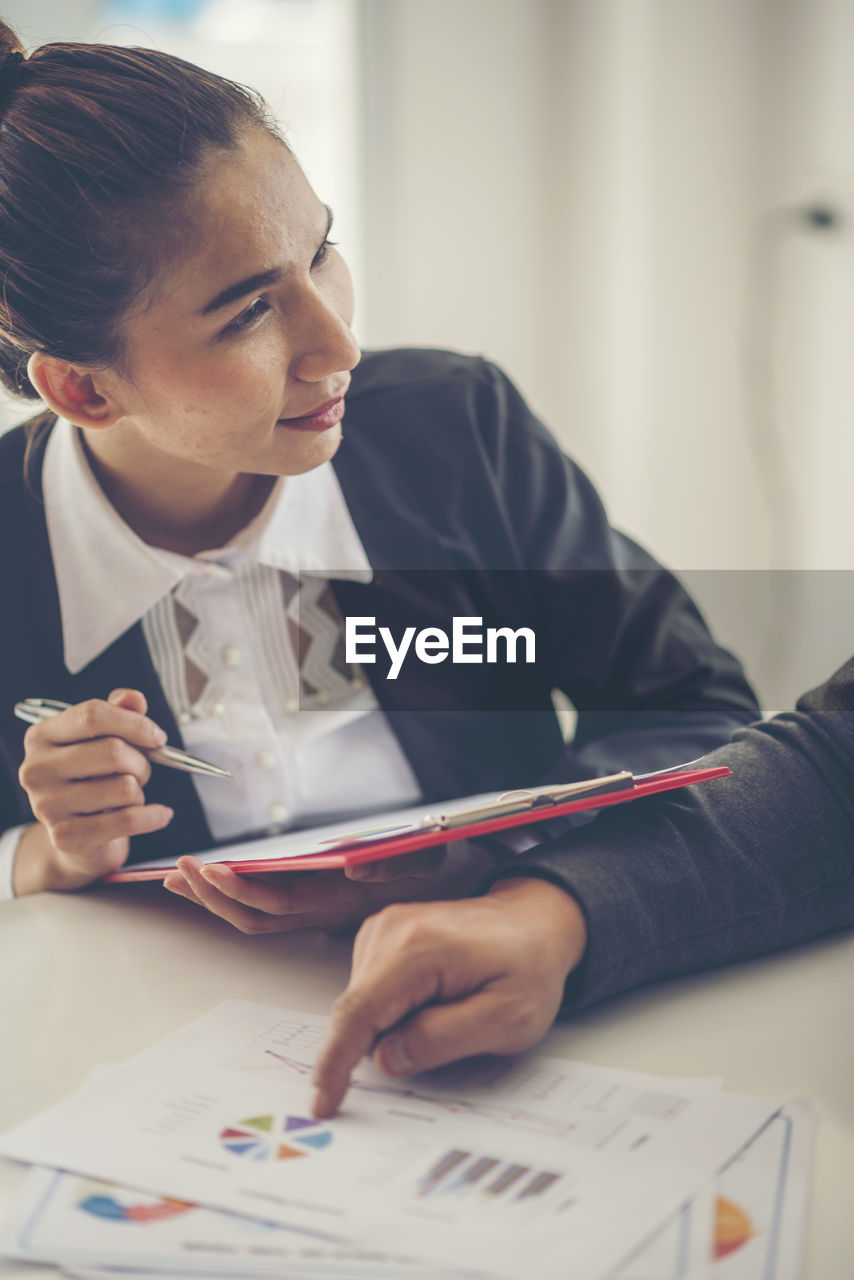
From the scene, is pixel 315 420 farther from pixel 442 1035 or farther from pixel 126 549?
pixel 442 1035

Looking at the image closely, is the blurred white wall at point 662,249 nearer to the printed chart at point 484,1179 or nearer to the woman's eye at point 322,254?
the woman's eye at point 322,254

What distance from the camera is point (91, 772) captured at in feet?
2.71

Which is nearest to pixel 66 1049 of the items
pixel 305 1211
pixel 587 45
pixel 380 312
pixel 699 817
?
pixel 305 1211

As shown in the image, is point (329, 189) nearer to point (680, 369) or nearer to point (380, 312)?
point (380, 312)

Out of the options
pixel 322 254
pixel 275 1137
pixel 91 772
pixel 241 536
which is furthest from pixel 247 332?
pixel 275 1137

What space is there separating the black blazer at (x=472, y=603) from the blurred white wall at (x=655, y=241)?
40.6 inches

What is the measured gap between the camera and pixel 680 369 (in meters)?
2.15

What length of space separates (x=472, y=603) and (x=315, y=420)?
0.29 metres

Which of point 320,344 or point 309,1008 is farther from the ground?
point 320,344

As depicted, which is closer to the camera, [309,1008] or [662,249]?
[309,1008]

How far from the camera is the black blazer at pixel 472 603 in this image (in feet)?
3.31

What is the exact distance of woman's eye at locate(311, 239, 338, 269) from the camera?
89 cm

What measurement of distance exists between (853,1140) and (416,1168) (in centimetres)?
20

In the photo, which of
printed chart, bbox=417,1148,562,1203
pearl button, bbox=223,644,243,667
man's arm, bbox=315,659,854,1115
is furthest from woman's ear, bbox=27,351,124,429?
printed chart, bbox=417,1148,562,1203
